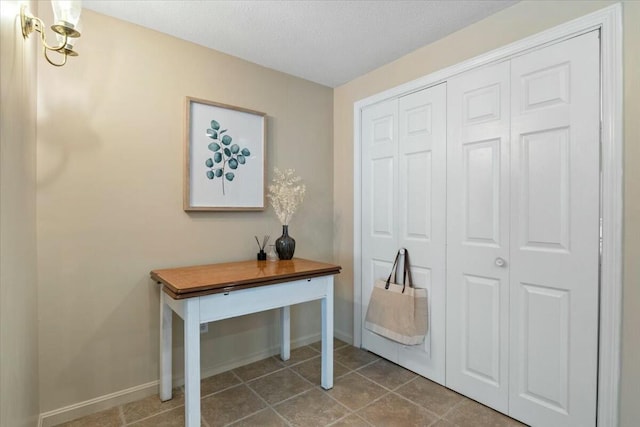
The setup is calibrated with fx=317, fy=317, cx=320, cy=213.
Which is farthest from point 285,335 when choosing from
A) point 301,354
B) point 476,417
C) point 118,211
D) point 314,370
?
point 118,211

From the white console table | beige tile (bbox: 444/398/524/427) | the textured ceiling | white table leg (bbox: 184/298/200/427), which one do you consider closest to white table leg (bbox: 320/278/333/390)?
the white console table

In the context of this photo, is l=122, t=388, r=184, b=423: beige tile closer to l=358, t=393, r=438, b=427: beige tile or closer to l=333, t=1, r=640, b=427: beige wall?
l=358, t=393, r=438, b=427: beige tile

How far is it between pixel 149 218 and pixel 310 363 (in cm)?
160

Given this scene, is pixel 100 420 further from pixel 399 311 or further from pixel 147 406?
pixel 399 311

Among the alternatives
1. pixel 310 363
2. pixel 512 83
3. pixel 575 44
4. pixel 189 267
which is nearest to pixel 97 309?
pixel 189 267

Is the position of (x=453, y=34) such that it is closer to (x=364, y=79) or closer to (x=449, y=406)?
(x=364, y=79)

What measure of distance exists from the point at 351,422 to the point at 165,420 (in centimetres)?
105

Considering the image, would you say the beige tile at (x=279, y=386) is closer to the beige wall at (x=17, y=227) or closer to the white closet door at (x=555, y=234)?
the beige wall at (x=17, y=227)

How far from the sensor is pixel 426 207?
2.25m

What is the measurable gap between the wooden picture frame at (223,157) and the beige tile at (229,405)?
1.23m

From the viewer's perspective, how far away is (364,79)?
107 inches

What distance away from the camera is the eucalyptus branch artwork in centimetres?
224

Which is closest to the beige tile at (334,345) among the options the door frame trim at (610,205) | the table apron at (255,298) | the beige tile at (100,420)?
the table apron at (255,298)

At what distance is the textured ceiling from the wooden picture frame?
17.2 inches
